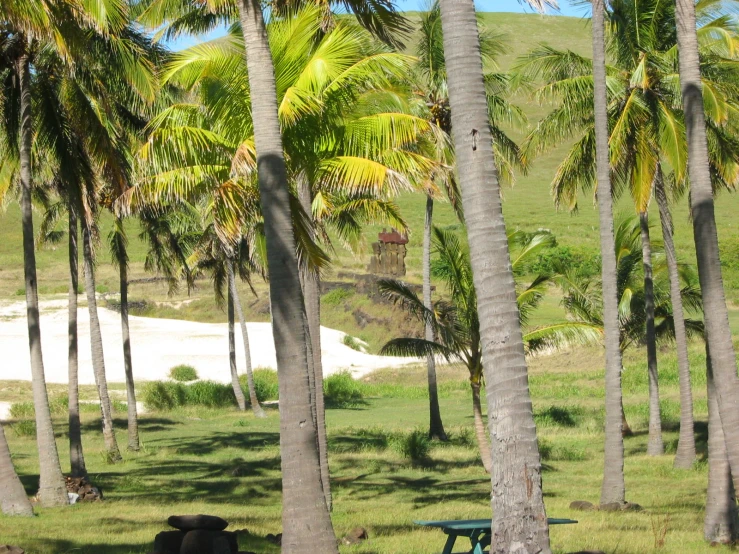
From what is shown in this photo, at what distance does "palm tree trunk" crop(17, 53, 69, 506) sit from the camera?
15641 mm

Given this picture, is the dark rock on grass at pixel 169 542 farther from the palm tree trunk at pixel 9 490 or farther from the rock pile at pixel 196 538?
the palm tree trunk at pixel 9 490

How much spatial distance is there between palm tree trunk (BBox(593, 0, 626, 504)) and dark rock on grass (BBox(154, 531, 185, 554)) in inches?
328

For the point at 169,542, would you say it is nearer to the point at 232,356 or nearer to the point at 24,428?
the point at 24,428

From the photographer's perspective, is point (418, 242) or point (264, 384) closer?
point (264, 384)

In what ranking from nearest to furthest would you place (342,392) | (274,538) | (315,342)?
(274,538), (315,342), (342,392)

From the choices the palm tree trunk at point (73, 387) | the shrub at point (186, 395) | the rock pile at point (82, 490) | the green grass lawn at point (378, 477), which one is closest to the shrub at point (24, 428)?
the green grass lawn at point (378, 477)

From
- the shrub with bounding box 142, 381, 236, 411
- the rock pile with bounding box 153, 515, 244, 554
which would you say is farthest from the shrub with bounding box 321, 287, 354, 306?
the rock pile with bounding box 153, 515, 244, 554

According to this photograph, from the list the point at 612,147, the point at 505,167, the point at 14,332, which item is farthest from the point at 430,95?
the point at 14,332

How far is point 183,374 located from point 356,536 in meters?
32.6

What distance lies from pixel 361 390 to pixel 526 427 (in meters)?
37.4

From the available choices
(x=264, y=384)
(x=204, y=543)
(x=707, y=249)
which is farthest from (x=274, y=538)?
(x=264, y=384)

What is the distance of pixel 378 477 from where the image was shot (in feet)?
69.3

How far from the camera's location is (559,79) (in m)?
21.2

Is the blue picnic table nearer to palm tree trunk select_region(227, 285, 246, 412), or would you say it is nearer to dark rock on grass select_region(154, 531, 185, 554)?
dark rock on grass select_region(154, 531, 185, 554)
